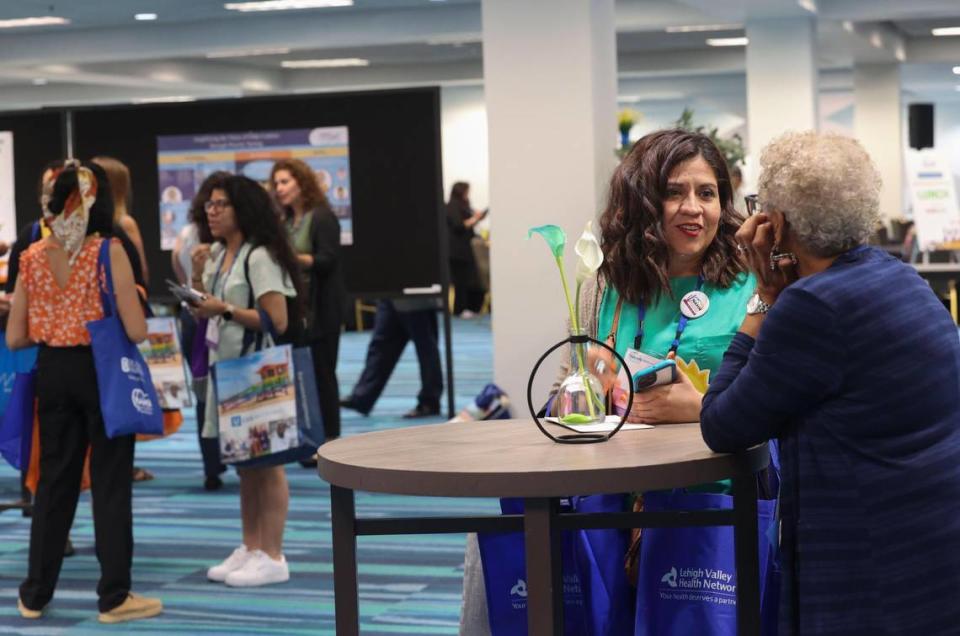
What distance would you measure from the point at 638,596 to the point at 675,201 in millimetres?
820

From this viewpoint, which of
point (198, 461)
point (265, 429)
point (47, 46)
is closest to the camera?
point (265, 429)

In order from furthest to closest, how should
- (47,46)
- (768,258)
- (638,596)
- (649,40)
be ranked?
(649,40)
(47,46)
(638,596)
(768,258)

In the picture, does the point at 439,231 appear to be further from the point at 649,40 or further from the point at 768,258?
the point at 649,40

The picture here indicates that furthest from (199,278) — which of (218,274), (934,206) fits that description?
(934,206)

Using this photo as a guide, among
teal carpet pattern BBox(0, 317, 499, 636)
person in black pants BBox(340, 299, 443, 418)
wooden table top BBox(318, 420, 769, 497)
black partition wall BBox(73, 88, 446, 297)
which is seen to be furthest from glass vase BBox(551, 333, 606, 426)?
person in black pants BBox(340, 299, 443, 418)

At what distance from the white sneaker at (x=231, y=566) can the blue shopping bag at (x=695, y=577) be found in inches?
112

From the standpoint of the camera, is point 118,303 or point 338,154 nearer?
point 118,303

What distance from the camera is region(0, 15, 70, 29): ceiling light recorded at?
14.7m

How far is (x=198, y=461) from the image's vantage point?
321 inches

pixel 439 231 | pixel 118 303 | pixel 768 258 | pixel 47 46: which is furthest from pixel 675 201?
pixel 47 46

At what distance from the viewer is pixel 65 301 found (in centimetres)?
455

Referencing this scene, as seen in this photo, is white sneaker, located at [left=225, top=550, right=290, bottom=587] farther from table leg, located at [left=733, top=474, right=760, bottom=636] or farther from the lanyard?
table leg, located at [left=733, top=474, right=760, bottom=636]

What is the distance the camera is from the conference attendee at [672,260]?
2863mm

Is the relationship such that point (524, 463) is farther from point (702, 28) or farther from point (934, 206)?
point (702, 28)
